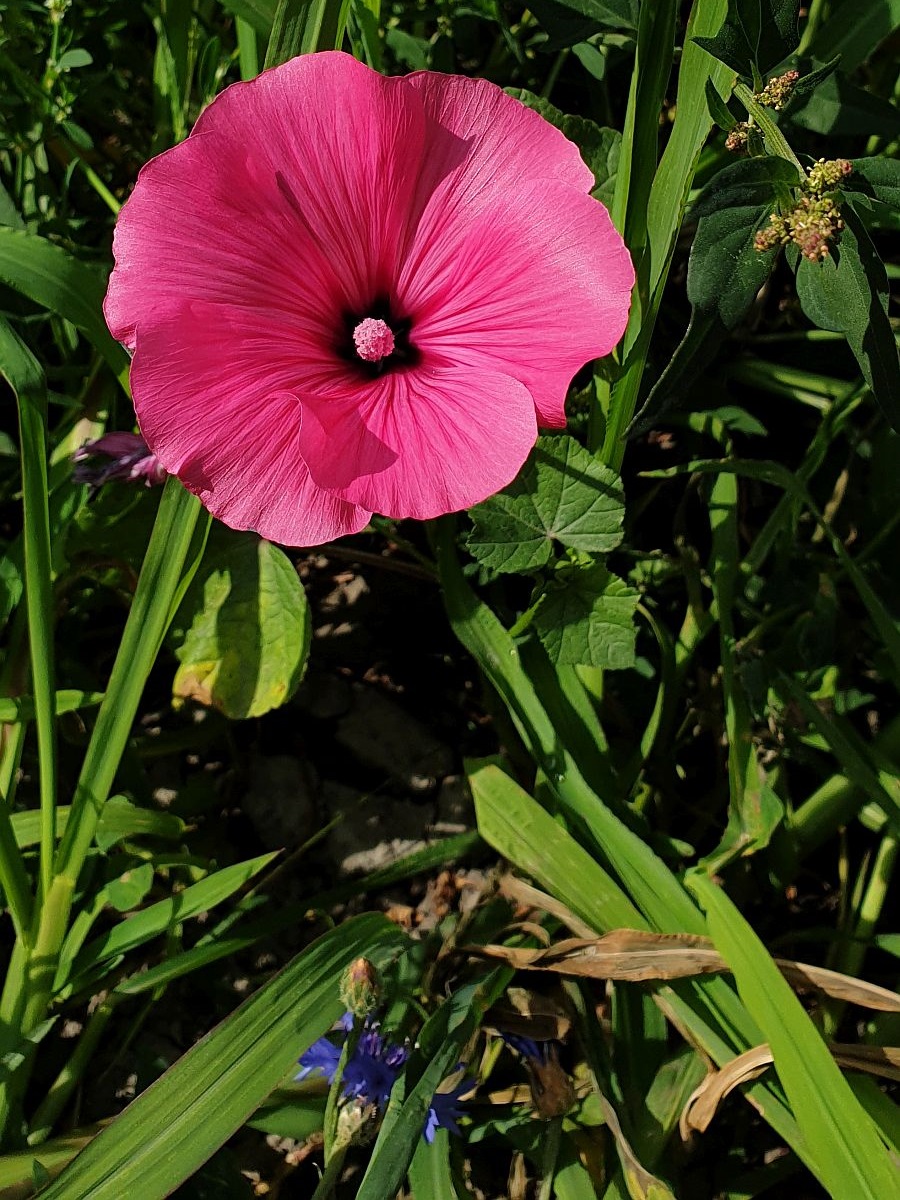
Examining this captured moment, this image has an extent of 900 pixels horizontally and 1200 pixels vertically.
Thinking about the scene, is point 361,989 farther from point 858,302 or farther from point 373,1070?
point 858,302

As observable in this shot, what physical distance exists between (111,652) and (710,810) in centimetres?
102

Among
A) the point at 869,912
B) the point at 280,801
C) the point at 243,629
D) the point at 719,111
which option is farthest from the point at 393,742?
the point at 719,111

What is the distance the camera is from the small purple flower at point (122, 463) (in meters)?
1.31

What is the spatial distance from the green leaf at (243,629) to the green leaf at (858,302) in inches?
29.5

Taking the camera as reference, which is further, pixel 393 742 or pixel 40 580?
pixel 393 742

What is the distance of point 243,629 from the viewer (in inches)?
53.7

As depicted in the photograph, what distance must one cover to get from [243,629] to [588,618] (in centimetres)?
49

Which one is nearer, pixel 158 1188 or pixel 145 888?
pixel 158 1188

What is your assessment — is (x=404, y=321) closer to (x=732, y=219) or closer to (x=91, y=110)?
(x=732, y=219)

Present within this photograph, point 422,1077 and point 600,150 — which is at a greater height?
point 600,150

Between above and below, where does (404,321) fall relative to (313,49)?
below

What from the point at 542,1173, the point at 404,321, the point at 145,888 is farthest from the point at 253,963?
the point at 404,321

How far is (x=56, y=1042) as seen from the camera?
1.39 m

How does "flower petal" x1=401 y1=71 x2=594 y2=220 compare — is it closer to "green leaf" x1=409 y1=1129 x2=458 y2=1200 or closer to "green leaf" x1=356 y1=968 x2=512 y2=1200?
"green leaf" x1=356 y1=968 x2=512 y2=1200
